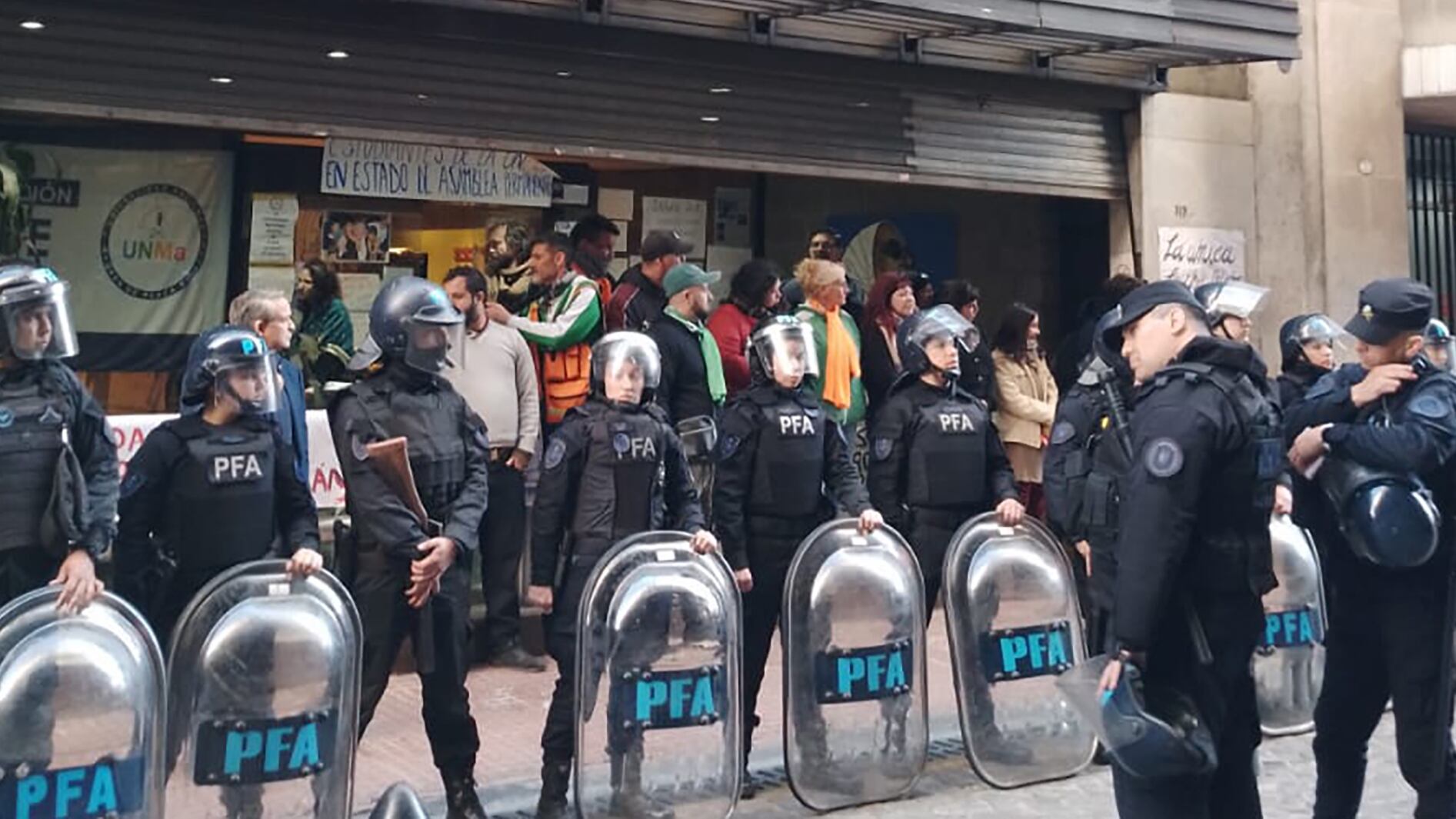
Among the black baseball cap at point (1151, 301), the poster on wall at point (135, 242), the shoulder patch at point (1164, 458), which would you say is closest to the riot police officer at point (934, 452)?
the black baseball cap at point (1151, 301)

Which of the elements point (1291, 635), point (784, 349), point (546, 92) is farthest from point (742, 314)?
point (1291, 635)

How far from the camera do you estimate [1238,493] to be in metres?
4.48

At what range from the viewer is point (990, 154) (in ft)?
34.7

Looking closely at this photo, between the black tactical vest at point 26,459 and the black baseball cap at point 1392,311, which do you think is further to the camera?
the black baseball cap at point 1392,311

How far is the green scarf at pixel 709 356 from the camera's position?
7738 millimetres

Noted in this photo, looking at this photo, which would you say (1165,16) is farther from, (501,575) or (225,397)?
(225,397)

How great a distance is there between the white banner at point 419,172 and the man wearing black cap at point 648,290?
1.61m

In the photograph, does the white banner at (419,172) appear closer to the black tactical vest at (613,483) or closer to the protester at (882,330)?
the protester at (882,330)

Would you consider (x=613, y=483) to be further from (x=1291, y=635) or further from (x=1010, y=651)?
(x=1291, y=635)

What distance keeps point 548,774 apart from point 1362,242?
9.03 metres

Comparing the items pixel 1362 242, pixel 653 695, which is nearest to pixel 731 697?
pixel 653 695

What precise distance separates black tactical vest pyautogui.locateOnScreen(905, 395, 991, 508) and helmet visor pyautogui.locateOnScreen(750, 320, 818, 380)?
25.8 inches

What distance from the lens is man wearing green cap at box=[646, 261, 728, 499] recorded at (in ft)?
25.1

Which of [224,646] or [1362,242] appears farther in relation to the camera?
[1362,242]
